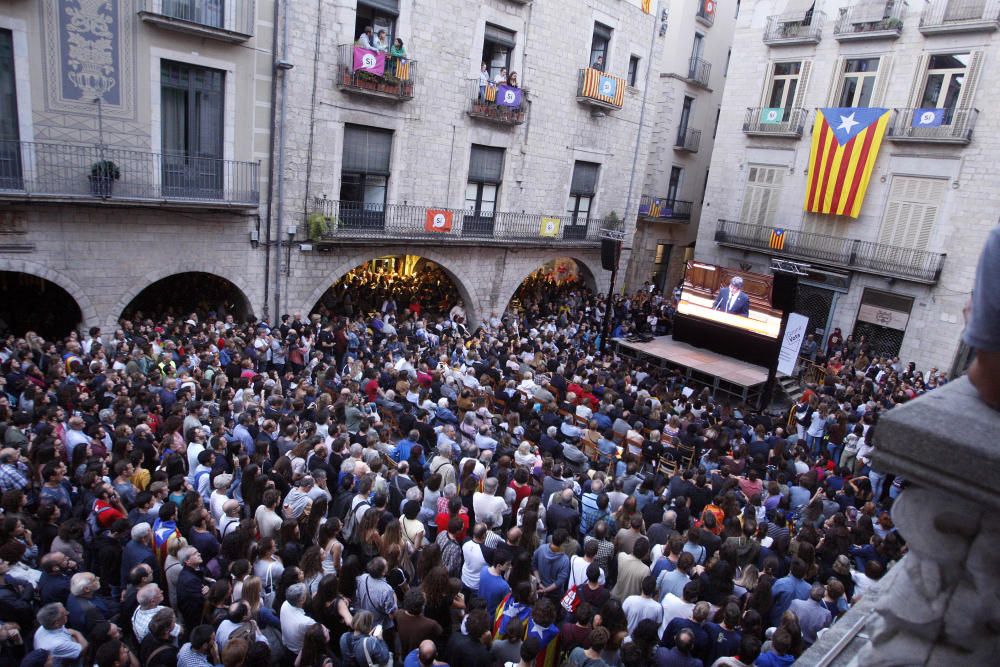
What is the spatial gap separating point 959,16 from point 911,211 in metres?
5.69

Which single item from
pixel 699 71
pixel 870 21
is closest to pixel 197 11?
pixel 870 21

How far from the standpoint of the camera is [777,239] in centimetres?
2278

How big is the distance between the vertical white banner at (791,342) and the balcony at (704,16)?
55.7ft

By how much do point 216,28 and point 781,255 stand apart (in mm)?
18918

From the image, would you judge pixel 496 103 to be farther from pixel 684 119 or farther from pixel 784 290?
pixel 684 119

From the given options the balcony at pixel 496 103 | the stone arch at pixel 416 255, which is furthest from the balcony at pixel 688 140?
the stone arch at pixel 416 255

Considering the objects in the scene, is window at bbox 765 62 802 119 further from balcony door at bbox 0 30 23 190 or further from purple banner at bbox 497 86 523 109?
balcony door at bbox 0 30 23 190

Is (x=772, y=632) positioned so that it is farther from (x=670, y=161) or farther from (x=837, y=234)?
(x=670, y=161)

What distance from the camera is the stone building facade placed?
18984 mm

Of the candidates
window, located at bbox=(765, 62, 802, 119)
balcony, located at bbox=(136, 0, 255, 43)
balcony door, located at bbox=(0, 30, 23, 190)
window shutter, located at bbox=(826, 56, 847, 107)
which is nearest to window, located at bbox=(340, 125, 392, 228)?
balcony, located at bbox=(136, 0, 255, 43)

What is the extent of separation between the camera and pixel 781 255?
22844 mm

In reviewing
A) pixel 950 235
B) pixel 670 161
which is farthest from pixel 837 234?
pixel 670 161

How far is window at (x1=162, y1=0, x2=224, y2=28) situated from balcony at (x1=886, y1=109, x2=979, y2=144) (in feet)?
63.7

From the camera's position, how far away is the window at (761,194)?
23.2 metres
